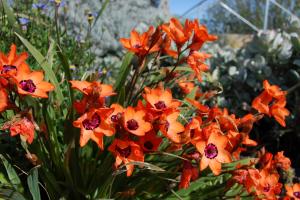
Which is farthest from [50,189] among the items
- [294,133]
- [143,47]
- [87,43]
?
[294,133]

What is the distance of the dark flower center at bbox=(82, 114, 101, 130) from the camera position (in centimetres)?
142

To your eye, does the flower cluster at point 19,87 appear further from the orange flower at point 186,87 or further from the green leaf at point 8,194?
the orange flower at point 186,87

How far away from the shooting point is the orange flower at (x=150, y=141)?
5.13 ft

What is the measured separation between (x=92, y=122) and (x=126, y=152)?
0.54 feet

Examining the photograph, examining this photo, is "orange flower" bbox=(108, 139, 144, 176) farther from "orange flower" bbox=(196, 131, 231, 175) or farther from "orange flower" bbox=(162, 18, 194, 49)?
"orange flower" bbox=(162, 18, 194, 49)

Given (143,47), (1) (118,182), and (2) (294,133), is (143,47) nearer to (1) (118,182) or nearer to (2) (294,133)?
(1) (118,182)

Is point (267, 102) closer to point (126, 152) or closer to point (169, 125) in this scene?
point (169, 125)

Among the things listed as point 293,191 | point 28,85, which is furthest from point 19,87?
point 293,191

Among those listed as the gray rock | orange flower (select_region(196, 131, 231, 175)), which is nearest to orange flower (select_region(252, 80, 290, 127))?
orange flower (select_region(196, 131, 231, 175))

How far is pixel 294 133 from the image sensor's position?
336cm

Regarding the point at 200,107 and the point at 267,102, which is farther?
the point at 267,102

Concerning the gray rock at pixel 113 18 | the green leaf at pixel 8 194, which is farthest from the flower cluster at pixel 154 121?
the gray rock at pixel 113 18

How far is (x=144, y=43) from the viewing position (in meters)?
1.71

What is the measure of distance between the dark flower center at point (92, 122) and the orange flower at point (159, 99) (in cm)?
21
